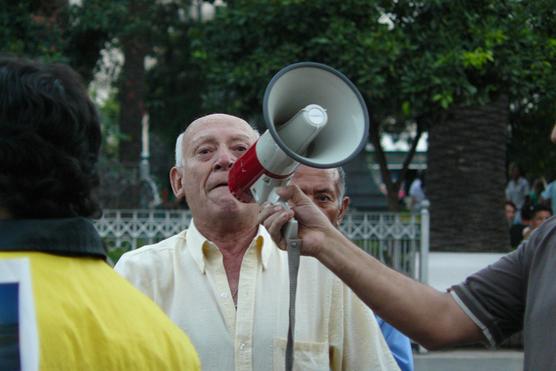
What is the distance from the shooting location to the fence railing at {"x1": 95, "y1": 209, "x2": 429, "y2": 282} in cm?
1002

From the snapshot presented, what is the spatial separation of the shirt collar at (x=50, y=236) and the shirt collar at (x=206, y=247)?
1.42m

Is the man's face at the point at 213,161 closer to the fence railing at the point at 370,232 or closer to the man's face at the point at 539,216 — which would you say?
the fence railing at the point at 370,232

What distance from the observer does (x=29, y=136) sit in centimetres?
208

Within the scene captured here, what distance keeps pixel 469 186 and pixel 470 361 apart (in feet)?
13.1

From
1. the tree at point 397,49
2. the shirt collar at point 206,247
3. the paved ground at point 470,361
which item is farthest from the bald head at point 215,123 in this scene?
the tree at point 397,49

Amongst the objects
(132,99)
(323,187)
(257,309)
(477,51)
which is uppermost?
(477,51)

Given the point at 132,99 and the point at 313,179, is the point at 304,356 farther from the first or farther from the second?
the point at 132,99

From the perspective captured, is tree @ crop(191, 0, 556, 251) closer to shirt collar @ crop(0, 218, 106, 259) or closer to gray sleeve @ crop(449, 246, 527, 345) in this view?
gray sleeve @ crop(449, 246, 527, 345)

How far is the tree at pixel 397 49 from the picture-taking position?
9.85 metres

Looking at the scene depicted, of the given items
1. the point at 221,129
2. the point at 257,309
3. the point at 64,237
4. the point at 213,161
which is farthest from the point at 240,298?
the point at 64,237

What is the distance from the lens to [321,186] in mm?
4180

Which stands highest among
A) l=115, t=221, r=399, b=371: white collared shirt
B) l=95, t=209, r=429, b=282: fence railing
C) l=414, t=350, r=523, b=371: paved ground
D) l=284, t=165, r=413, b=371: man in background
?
l=284, t=165, r=413, b=371: man in background

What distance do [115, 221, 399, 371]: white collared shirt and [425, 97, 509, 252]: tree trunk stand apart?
9.61 metres

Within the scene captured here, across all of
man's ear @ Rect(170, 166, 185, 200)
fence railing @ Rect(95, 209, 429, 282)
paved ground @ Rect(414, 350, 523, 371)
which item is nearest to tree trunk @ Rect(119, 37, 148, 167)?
fence railing @ Rect(95, 209, 429, 282)
